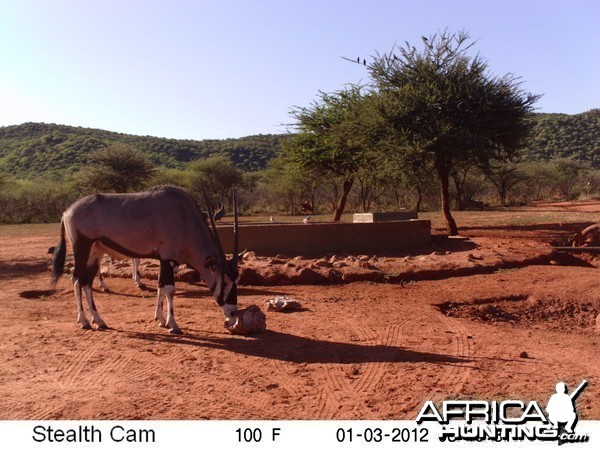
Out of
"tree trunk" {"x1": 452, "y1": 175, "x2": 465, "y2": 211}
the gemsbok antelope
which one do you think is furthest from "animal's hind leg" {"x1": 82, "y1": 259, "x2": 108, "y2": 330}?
"tree trunk" {"x1": 452, "y1": 175, "x2": 465, "y2": 211}

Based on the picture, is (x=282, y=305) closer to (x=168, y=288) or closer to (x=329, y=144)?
(x=168, y=288)

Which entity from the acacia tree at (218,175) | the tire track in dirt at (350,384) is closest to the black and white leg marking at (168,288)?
the tire track in dirt at (350,384)

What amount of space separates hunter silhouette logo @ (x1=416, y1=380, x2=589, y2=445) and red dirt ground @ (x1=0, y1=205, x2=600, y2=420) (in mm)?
429

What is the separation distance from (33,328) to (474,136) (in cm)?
1523

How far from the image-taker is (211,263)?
8320mm

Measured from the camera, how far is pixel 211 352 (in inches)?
286

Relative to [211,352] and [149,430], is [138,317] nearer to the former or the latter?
[211,352]

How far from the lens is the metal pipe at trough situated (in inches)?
608

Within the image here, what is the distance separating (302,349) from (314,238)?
27.4 feet

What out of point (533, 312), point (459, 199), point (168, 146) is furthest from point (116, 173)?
point (168, 146)

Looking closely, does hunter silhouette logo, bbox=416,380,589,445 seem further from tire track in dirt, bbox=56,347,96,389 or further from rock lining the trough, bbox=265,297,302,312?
rock lining the trough, bbox=265,297,302,312

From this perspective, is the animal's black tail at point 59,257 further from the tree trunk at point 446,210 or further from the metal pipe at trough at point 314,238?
the tree trunk at point 446,210

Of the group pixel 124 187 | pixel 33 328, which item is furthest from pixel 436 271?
pixel 124 187

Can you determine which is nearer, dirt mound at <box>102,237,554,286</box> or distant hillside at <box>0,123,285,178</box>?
dirt mound at <box>102,237,554,286</box>
